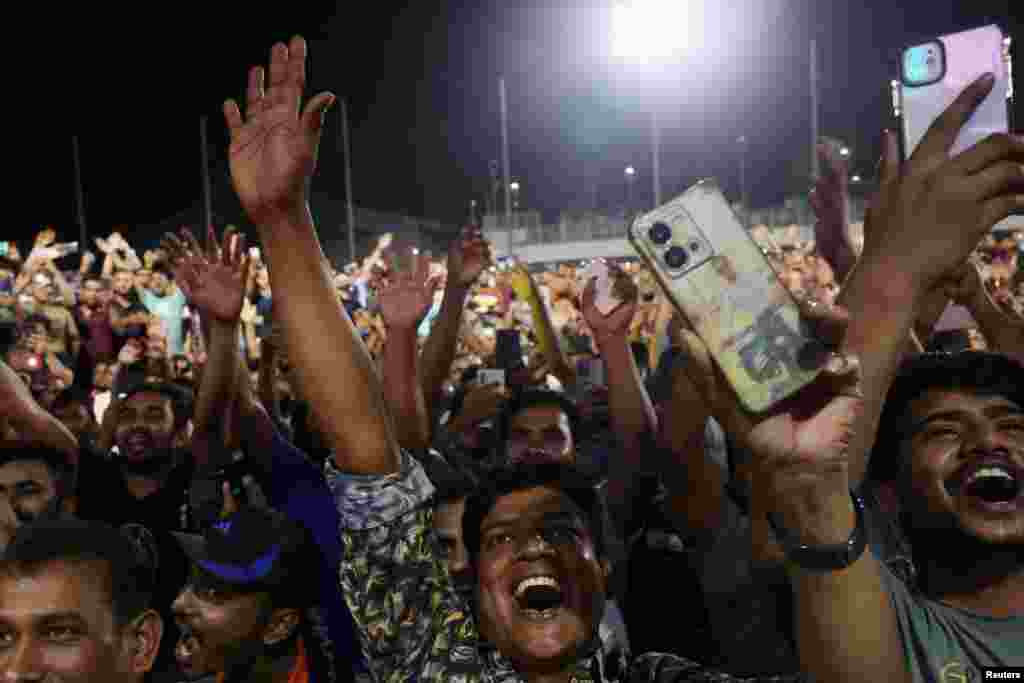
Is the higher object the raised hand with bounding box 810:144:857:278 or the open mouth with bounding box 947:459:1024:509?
the raised hand with bounding box 810:144:857:278

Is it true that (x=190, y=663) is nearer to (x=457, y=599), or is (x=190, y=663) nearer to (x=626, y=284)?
(x=457, y=599)

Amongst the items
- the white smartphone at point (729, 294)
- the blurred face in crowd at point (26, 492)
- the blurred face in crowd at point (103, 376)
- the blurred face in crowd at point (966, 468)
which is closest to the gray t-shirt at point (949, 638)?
the blurred face in crowd at point (966, 468)

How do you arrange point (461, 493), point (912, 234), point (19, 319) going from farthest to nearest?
point (19, 319), point (461, 493), point (912, 234)

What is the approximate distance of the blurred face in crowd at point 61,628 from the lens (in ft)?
7.13

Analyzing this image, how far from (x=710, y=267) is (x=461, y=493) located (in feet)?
6.11

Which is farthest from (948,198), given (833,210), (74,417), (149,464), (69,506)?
(74,417)

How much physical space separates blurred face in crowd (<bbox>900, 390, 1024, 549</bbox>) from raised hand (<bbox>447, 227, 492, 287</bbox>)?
2594mm

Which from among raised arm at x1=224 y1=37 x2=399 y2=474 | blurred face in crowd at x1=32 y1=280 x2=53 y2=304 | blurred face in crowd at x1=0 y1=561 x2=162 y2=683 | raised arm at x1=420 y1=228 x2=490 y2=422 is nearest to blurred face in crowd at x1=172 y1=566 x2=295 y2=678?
blurred face in crowd at x1=0 y1=561 x2=162 y2=683

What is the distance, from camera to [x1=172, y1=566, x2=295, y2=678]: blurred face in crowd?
2588 millimetres

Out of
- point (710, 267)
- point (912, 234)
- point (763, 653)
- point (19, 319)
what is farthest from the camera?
point (19, 319)

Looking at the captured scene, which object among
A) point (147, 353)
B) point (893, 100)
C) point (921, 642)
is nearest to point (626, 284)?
point (893, 100)

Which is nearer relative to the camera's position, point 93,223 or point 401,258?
point 401,258

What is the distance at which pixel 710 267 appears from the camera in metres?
1.51

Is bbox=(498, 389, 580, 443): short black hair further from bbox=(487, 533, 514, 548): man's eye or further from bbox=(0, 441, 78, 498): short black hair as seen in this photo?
bbox=(487, 533, 514, 548): man's eye
